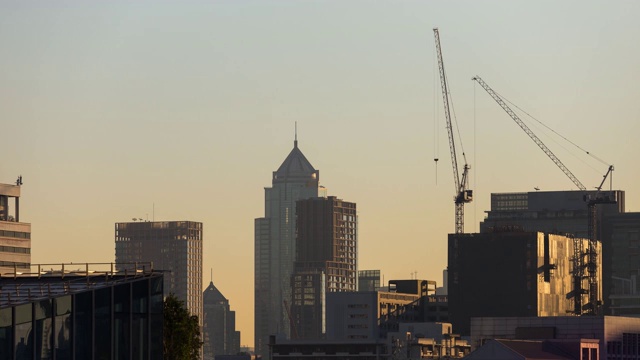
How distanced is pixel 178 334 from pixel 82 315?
50.2 m

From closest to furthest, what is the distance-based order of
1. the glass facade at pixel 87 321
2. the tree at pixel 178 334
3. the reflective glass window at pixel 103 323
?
the glass facade at pixel 87 321, the reflective glass window at pixel 103 323, the tree at pixel 178 334

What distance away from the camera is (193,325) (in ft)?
618

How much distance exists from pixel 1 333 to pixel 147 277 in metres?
17.1

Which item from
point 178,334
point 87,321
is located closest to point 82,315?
point 87,321

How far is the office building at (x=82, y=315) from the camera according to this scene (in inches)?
5032

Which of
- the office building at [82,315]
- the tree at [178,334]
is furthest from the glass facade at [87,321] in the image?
the tree at [178,334]

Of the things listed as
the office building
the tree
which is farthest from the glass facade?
the tree

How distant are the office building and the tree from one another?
116 ft

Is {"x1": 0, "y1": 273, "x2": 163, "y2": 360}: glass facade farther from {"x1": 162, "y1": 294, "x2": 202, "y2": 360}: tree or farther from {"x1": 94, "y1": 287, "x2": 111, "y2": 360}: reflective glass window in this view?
{"x1": 162, "y1": 294, "x2": 202, "y2": 360}: tree

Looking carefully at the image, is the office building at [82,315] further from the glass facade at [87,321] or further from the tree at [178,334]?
the tree at [178,334]

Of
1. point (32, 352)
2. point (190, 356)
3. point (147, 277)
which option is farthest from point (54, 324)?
point (190, 356)

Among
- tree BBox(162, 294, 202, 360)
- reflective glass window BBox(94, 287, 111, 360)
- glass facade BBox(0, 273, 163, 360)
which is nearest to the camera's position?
glass facade BBox(0, 273, 163, 360)

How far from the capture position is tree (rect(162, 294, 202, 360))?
595ft

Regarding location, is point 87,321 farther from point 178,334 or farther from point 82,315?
point 178,334
